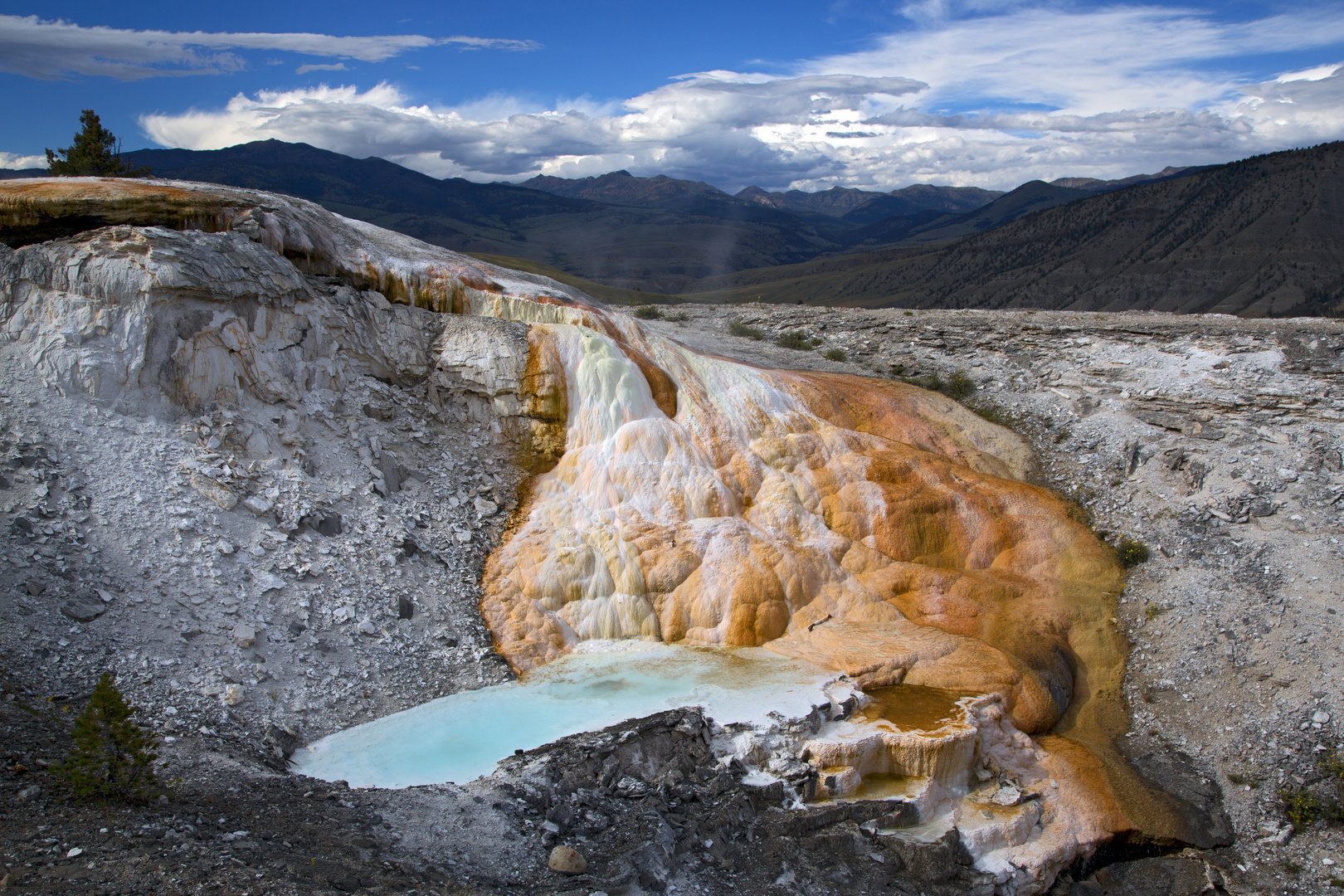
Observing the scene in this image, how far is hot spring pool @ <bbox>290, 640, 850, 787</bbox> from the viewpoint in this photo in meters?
9.09

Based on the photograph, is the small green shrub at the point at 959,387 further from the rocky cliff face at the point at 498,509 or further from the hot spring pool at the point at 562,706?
the hot spring pool at the point at 562,706

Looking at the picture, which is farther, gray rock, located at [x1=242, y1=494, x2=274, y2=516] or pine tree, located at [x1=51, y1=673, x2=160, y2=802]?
gray rock, located at [x1=242, y1=494, x2=274, y2=516]

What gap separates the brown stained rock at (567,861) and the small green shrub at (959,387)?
15.1 meters

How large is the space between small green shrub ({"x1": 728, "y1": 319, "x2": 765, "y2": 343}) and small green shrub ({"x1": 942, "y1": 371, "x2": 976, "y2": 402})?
20.1 feet

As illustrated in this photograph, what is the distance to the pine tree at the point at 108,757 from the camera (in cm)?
666

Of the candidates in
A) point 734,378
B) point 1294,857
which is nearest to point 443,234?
point 734,378

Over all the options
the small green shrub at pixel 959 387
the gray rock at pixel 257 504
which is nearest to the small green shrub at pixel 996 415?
the small green shrub at pixel 959 387

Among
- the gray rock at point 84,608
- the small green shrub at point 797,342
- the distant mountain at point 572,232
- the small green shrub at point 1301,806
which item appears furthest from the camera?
the distant mountain at point 572,232

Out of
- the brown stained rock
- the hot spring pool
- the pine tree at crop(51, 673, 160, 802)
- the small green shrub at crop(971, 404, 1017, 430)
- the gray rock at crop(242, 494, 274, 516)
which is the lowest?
the brown stained rock

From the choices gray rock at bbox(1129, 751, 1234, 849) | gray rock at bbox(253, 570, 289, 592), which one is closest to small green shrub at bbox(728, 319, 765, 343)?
gray rock at bbox(1129, 751, 1234, 849)

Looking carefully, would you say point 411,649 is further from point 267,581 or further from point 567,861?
point 567,861

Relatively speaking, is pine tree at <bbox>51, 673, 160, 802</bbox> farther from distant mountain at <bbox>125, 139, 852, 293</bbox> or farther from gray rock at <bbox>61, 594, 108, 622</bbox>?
distant mountain at <bbox>125, 139, 852, 293</bbox>

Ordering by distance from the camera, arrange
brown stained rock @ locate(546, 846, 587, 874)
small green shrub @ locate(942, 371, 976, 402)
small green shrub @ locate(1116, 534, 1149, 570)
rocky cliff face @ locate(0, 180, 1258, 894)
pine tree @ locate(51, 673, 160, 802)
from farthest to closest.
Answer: small green shrub @ locate(942, 371, 976, 402), small green shrub @ locate(1116, 534, 1149, 570), rocky cliff face @ locate(0, 180, 1258, 894), brown stained rock @ locate(546, 846, 587, 874), pine tree @ locate(51, 673, 160, 802)

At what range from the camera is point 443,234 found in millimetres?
149875
